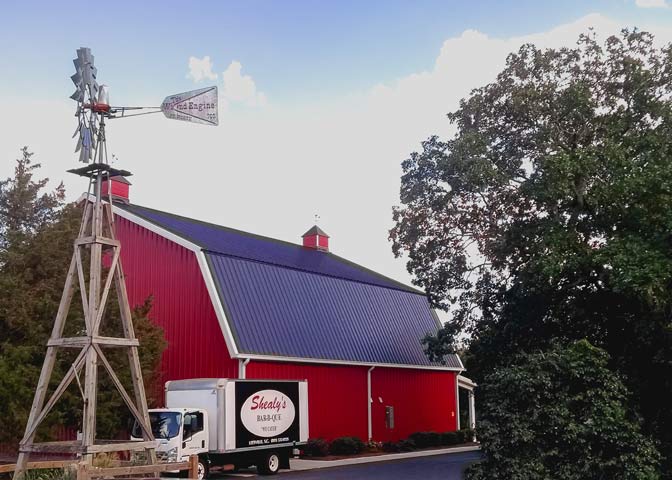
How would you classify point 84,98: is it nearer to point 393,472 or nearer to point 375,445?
point 393,472

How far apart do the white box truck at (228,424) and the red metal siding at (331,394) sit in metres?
3.72

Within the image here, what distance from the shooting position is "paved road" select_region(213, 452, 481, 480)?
2039cm

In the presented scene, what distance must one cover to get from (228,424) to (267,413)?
1644 mm

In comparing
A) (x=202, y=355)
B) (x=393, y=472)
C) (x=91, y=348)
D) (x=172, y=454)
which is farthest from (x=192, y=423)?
(x=202, y=355)

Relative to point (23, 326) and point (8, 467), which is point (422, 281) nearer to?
point (23, 326)

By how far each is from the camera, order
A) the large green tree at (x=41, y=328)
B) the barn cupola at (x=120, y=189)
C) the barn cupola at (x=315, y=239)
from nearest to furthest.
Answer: the large green tree at (x=41, y=328) < the barn cupola at (x=120, y=189) < the barn cupola at (x=315, y=239)

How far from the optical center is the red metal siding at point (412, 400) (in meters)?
32.0

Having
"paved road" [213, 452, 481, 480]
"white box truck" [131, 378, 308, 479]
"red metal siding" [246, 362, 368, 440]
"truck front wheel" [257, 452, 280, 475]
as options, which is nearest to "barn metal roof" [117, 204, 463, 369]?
"red metal siding" [246, 362, 368, 440]

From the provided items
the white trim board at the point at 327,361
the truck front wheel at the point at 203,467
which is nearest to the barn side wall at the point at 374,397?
the white trim board at the point at 327,361

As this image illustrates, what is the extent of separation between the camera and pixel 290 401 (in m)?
23.0

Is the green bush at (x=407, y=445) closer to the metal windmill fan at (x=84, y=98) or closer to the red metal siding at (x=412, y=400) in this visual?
the red metal siding at (x=412, y=400)

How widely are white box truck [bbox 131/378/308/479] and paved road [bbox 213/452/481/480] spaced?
749 mm

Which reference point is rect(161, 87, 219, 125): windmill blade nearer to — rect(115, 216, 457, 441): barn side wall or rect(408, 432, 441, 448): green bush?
rect(115, 216, 457, 441): barn side wall

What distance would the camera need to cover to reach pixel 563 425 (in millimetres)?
15797
